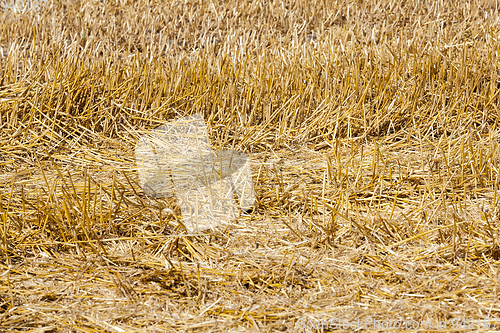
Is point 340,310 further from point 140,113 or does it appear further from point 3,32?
point 3,32

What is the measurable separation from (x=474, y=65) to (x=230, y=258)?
223 cm

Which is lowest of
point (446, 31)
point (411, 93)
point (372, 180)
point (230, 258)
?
point (230, 258)

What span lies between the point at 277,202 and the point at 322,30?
8.02 ft

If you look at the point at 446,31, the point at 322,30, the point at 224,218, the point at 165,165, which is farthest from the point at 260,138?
the point at 446,31

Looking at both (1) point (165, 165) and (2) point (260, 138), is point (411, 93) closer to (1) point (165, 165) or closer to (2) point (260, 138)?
(2) point (260, 138)

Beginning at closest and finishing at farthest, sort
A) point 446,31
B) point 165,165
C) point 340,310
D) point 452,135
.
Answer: point 340,310 < point 165,165 < point 452,135 < point 446,31

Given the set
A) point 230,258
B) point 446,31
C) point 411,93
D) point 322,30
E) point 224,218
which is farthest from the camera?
point 322,30

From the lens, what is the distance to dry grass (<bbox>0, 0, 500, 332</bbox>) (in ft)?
5.39

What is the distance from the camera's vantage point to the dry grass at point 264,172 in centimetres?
164

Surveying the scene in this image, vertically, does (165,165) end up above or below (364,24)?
below

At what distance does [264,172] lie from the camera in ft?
8.05

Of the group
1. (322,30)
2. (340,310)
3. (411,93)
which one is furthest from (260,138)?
(322,30)

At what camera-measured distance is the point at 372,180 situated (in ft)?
7.47

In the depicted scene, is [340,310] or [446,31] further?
[446,31]
